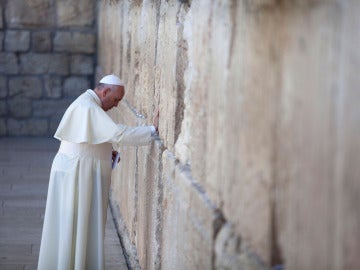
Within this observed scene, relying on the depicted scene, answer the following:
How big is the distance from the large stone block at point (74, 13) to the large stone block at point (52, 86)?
877mm

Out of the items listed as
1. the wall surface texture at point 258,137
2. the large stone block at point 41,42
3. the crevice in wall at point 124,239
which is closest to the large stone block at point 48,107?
the large stone block at point 41,42

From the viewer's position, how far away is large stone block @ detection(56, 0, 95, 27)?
563 inches

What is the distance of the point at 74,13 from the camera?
14414 millimetres

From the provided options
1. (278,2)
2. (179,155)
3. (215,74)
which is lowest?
(179,155)

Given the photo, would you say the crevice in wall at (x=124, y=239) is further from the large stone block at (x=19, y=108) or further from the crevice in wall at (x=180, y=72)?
the large stone block at (x=19, y=108)

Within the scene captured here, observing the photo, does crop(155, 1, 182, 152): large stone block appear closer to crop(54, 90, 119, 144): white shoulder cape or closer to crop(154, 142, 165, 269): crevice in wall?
crop(154, 142, 165, 269): crevice in wall

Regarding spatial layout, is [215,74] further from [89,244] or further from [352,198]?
[89,244]

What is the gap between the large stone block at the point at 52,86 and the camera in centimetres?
1450

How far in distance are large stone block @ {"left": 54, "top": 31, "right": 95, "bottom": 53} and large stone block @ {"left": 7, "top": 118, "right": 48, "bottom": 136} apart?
4.02 ft

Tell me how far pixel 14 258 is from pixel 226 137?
4555mm

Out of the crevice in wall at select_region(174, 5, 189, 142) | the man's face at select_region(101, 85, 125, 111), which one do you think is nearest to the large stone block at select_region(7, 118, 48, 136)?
the man's face at select_region(101, 85, 125, 111)

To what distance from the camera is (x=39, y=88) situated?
1450 cm

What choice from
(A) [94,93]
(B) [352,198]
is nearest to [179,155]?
(A) [94,93]

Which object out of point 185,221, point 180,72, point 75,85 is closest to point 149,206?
point 180,72
